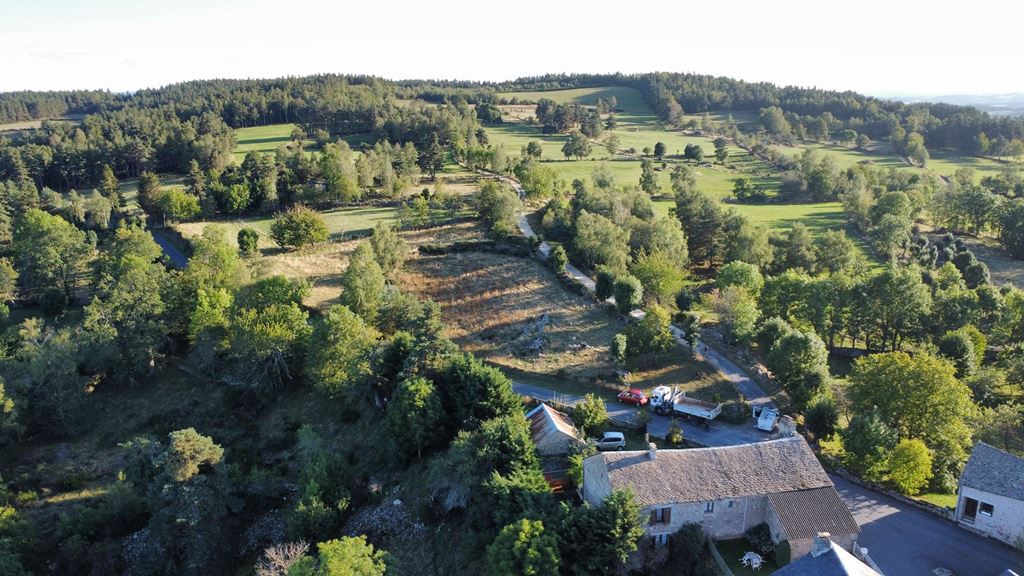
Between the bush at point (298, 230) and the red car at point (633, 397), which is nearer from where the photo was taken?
the red car at point (633, 397)

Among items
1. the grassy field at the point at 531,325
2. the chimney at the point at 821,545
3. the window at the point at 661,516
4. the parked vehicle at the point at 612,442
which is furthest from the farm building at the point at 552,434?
the chimney at the point at 821,545

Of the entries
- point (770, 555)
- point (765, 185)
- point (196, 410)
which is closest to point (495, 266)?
point (196, 410)

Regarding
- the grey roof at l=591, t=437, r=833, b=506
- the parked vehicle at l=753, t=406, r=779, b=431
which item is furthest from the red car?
the grey roof at l=591, t=437, r=833, b=506

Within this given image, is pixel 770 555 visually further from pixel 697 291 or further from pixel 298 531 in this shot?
pixel 697 291

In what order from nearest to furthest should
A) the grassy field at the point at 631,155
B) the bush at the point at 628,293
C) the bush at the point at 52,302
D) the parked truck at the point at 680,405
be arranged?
1. the parked truck at the point at 680,405
2. the bush at the point at 628,293
3. the bush at the point at 52,302
4. the grassy field at the point at 631,155

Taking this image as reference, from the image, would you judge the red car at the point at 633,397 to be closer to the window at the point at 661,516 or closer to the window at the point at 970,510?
the window at the point at 661,516
